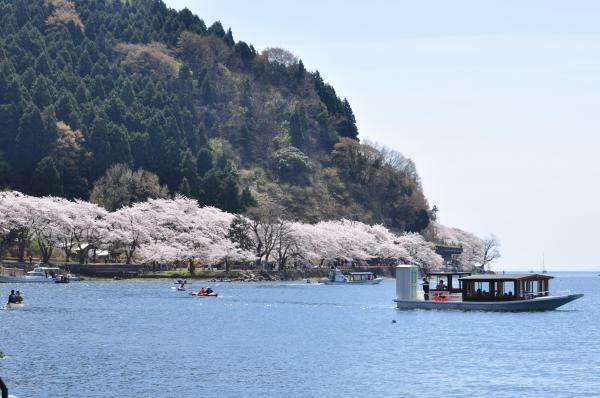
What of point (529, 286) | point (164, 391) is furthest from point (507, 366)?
point (529, 286)

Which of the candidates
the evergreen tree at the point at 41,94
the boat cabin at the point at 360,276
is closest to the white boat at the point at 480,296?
the boat cabin at the point at 360,276

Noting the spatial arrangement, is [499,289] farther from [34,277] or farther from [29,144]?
[29,144]

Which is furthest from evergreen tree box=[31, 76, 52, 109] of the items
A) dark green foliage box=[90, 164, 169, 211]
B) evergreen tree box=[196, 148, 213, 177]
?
evergreen tree box=[196, 148, 213, 177]

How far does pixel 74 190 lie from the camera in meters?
162

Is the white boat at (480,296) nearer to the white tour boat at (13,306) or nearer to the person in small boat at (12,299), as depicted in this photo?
the white tour boat at (13,306)

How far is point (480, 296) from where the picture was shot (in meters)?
86.1

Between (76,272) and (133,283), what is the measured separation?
323 inches

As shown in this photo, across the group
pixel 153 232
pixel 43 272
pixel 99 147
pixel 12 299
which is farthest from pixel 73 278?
pixel 99 147

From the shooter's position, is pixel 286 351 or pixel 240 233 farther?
pixel 240 233

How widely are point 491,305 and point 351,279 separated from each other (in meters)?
80.2

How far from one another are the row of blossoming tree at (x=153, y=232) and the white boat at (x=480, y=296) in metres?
61.3

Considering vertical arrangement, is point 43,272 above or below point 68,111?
below

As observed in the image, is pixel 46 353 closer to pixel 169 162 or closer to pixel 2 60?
pixel 169 162

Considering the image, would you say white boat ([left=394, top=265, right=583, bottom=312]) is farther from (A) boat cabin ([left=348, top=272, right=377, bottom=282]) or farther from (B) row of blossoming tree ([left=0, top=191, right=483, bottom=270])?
(A) boat cabin ([left=348, top=272, right=377, bottom=282])
